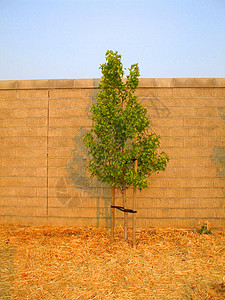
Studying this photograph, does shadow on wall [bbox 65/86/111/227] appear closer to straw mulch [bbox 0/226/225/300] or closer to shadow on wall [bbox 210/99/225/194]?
straw mulch [bbox 0/226/225/300]

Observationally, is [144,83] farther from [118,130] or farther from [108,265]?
[108,265]

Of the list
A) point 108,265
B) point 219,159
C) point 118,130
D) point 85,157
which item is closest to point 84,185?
point 85,157

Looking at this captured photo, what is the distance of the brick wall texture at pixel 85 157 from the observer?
18.6ft

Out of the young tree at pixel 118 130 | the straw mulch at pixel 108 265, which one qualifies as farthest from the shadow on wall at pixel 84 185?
the young tree at pixel 118 130

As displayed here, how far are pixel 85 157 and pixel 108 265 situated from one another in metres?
2.39

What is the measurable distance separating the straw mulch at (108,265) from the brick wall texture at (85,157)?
1.31 ft

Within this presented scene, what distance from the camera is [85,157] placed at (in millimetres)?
5754

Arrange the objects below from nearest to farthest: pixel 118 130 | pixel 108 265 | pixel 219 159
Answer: pixel 108 265 → pixel 118 130 → pixel 219 159

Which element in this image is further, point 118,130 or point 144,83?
point 144,83

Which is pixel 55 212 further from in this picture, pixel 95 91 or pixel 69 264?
pixel 95 91

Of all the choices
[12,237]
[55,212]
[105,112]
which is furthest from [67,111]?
[12,237]

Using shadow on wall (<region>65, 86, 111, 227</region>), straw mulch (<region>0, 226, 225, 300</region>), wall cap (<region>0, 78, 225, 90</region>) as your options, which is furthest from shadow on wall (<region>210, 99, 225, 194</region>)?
shadow on wall (<region>65, 86, 111, 227</region>)

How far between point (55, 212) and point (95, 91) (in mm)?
2638

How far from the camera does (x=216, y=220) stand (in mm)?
5637
